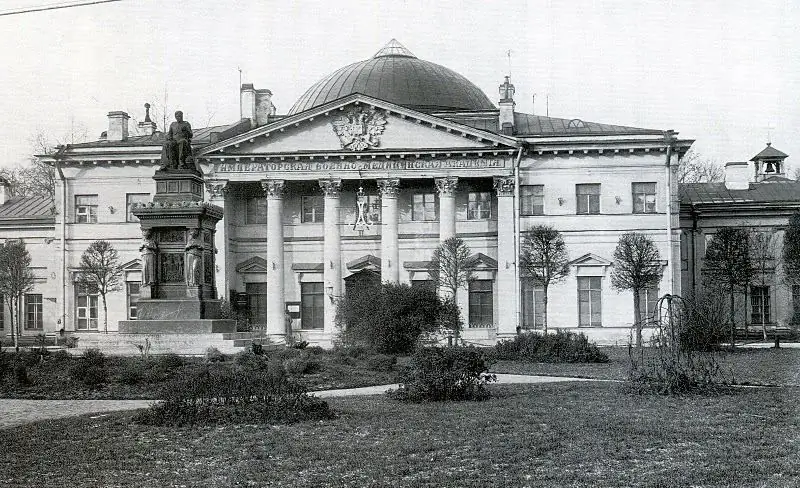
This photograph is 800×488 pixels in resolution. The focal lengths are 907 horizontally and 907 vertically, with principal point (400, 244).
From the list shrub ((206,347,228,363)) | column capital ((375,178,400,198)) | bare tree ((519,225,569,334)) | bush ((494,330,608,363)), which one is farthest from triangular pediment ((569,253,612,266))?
shrub ((206,347,228,363))

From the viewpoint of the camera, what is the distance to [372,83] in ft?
175

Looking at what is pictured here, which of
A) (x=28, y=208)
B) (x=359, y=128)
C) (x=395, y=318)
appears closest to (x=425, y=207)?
(x=359, y=128)

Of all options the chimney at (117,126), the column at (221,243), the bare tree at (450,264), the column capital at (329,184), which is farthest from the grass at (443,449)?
the chimney at (117,126)

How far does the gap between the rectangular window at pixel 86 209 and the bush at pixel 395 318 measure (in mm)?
21520

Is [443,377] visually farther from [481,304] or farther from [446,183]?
[481,304]

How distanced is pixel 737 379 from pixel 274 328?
27.6m

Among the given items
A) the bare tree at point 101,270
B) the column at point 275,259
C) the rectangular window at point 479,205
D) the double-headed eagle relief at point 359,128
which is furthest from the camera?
the rectangular window at point 479,205

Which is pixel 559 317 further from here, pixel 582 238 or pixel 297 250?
pixel 297 250

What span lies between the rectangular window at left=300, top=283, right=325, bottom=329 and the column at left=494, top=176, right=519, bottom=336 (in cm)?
925

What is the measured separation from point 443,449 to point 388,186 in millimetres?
33865

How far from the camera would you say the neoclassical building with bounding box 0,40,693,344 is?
4397cm

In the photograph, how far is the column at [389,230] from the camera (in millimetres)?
44375

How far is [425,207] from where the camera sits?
154 feet

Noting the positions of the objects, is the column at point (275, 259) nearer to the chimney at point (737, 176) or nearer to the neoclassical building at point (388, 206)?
the neoclassical building at point (388, 206)
